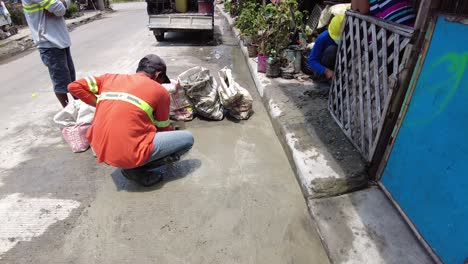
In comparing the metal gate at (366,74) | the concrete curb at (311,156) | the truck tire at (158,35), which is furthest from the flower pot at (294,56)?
the truck tire at (158,35)

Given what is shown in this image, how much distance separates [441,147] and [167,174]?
2.38m

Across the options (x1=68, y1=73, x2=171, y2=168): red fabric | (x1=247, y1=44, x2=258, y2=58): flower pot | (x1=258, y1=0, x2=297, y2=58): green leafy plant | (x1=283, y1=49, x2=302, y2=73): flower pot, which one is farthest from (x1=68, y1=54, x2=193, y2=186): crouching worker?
(x1=247, y1=44, x2=258, y2=58): flower pot

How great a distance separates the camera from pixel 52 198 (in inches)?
106

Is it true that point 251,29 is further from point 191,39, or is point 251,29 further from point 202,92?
point 191,39

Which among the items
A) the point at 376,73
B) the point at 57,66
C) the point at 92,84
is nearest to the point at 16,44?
the point at 57,66

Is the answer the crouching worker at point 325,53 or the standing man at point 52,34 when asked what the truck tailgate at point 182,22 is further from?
the crouching worker at point 325,53

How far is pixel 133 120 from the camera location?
249 centimetres

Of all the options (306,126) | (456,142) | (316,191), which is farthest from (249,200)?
(456,142)

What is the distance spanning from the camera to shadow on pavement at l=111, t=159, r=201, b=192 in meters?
2.83

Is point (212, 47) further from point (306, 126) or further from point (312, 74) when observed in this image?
point (306, 126)

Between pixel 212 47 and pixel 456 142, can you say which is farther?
pixel 212 47

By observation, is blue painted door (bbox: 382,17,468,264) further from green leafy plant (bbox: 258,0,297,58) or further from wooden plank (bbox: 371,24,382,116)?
green leafy plant (bbox: 258,0,297,58)

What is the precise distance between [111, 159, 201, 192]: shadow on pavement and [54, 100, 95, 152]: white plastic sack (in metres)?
0.66

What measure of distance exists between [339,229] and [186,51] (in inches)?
268
